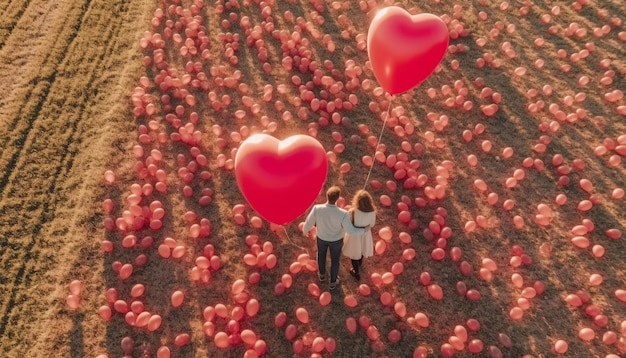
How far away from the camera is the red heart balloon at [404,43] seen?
512cm

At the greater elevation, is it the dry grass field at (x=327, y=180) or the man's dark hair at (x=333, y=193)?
the man's dark hair at (x=333, y=193)

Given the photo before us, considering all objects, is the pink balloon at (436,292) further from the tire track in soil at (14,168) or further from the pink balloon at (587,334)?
the tire track in soil at (14,168)

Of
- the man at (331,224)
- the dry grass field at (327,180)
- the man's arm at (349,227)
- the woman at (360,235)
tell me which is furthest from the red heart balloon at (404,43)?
the man's arm at (349,227)

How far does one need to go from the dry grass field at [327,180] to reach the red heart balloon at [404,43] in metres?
1.25

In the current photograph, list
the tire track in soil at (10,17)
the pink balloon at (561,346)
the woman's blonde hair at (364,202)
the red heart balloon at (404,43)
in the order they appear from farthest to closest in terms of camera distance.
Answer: the tire track in soil at (10,17)
the red heart balloon at (404,43)
the pink balloon at (561,346)
the woman's blonde hair at (364,202)

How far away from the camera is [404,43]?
201 inches

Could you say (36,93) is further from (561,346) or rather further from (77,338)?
(561,346)

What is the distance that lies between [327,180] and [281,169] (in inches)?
82.0

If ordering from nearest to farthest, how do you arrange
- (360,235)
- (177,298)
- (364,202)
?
(364,202), (360,235), (177,298)

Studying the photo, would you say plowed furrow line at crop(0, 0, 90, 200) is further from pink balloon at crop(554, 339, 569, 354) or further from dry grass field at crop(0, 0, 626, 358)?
pink balloon at crop(554, 339, 569, 354)

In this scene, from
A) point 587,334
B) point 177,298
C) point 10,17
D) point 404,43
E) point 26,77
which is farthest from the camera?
point 10,17

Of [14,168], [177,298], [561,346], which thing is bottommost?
[561,346]

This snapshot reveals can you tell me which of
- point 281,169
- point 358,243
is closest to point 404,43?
point 281,169

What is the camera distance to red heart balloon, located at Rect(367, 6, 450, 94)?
5.12 m
